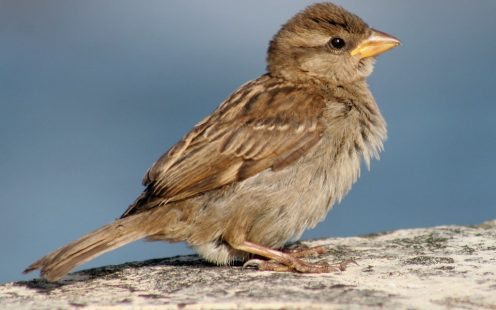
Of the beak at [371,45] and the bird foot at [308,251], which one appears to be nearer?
the bird foot at [308,251]

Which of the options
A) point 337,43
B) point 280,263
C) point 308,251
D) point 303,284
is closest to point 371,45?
point 337,43

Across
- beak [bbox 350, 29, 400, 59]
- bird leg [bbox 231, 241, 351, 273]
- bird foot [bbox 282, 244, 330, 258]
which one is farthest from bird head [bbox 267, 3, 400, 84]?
bird leg [bbox 231, 241, 351, 273]

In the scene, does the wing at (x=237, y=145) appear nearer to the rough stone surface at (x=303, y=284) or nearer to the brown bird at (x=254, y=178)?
the brown bird at (x=254, y=178)

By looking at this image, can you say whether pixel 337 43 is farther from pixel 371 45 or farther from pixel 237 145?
pixel 237 145

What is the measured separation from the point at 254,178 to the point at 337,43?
3.85 ft

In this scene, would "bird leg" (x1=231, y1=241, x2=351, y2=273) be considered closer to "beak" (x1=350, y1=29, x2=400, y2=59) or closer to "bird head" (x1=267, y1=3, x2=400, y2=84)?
"bird head" (x1=267, y1=3, x2=400, y2=84)

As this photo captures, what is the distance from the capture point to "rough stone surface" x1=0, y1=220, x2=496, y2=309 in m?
3.02

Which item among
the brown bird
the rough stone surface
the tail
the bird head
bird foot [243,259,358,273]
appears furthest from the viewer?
the bird head

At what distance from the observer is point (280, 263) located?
3.96 m

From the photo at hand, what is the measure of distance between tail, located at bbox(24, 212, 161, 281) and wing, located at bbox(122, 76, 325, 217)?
0.13 m

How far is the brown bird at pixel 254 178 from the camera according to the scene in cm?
404

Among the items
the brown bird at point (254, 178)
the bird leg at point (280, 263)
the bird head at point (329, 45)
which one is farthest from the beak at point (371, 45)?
the bird leg at point (280, 263)

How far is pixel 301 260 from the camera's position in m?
3.91

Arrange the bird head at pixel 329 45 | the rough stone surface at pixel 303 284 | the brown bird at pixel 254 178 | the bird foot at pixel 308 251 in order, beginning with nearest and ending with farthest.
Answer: the rough stone surface at pixel 303 284 < the brown bird at pixel 254 178 < the bird foot at pixel 308 251 < the bird head at pixel 329 45
